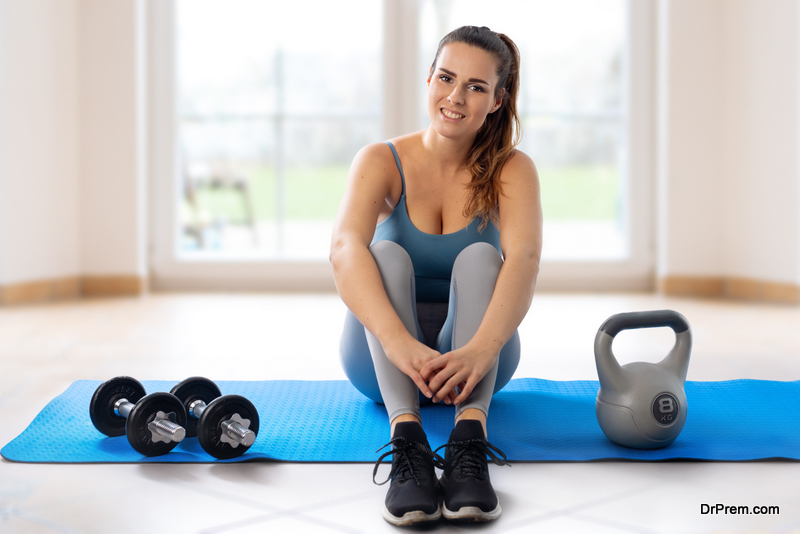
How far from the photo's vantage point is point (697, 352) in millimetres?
2537

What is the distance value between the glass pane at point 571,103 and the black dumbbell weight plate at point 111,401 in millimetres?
3047

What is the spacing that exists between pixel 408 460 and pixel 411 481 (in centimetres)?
5

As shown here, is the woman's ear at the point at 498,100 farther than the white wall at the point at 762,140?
No

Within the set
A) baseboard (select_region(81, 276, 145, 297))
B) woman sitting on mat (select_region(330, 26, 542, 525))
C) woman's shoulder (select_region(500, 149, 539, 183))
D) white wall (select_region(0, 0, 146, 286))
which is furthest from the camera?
baseboard (select_region(81, 276, 145, 297))

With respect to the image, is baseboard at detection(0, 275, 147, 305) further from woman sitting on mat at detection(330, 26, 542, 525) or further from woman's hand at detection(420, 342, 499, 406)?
woman's hand at detection(420, 342, 499, 406)

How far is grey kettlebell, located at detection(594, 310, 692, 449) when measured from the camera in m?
1.43

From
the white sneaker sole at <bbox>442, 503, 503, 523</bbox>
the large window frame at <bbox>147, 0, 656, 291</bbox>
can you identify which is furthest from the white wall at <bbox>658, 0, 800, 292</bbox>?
the white sneaker sole at <bbox>442, 503, 503, 523</bbox>

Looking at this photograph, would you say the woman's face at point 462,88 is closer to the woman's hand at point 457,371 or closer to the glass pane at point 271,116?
the woman's hand at point 457,371

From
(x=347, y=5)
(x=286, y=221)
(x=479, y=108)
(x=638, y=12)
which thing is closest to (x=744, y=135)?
(x=638, y=12)

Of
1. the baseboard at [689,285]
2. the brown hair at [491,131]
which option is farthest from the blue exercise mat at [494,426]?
the baseboard at [689,285]

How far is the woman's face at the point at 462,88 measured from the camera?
5.14 ft

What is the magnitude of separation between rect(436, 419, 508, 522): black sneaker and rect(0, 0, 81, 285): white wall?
10.2 feet

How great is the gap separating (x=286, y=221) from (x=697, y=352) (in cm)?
262

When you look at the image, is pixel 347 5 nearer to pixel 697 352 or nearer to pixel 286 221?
pixel 286 221
